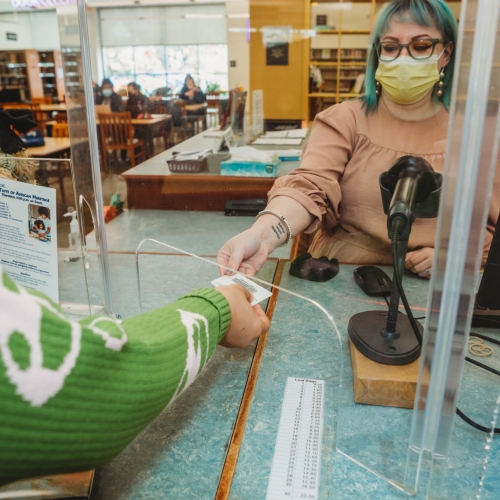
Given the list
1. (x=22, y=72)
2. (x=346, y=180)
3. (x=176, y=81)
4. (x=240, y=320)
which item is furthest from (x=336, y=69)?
(x=22, y=72)

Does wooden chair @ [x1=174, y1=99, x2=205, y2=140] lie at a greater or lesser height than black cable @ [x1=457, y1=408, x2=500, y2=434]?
greater

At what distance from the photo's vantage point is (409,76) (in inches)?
37.4

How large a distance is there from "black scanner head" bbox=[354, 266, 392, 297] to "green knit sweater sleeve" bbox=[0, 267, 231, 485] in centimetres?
60

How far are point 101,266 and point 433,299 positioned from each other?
69 cm

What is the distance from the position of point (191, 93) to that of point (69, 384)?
293 centimetres

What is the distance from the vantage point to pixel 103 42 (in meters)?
3.52

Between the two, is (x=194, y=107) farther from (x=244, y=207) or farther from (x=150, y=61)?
(x=244, y=207)

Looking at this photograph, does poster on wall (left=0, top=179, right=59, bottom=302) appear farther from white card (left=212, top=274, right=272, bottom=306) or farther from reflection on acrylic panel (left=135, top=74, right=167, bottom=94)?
reflection on acrylic panel (left=135, top=74, right=167, bottom=94)

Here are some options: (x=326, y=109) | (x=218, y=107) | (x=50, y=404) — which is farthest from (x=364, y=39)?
(x=218, y=107)

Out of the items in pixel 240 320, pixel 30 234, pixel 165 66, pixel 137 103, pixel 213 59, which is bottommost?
pixel 240 320

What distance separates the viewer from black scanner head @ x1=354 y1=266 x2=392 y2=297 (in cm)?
100

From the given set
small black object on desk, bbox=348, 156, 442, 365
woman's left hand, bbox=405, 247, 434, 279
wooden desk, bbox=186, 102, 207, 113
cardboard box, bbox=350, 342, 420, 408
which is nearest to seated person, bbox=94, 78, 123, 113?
wooden desk, bbox=186, 102, 207, 113

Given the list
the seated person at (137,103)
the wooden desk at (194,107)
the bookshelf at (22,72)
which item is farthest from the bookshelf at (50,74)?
the seated person at (137,103)

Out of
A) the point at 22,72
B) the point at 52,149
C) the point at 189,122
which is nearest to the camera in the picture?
the point at 189,122
